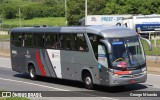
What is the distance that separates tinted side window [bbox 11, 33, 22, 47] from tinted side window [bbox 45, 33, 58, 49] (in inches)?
123

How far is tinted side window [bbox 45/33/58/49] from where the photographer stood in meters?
21.5

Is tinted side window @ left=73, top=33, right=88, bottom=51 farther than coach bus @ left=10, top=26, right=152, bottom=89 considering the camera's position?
Yes

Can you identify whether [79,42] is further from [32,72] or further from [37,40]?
[32,72]

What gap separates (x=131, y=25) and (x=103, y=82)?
4648cm

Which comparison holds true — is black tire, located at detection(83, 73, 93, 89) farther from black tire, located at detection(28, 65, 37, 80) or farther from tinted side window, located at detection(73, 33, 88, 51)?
black tire, located at detection(28, 65, 37, 80)

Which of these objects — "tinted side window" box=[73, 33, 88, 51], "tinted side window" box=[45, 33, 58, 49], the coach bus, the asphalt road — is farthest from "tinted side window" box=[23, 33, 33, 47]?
"tinted side window" box=[73, 33, 88, 51]

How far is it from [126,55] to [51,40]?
506 centimetres

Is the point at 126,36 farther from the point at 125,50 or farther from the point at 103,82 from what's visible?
the point at 103,82

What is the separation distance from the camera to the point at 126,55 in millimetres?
17922

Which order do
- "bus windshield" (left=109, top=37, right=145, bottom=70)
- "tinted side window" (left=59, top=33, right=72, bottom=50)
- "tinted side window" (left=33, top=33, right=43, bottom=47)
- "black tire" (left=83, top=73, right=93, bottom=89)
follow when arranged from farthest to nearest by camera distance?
1. "tinted side window" (left=33, top=33, right=43, bottom=47)
2. "tinted side window" (left=59, top=33, right=72, bottom=50)
3. "black tire" (left=83, top=73, right=93, bottom=89)
4. "bus windshield" (left=109, top=37, right=145, bottom=70)

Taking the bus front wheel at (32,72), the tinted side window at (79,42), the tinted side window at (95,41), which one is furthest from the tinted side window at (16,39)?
the tinted side window at (95,41)

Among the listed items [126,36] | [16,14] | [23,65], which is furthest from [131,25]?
[16,14]

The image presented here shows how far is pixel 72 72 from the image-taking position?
20.2 metres

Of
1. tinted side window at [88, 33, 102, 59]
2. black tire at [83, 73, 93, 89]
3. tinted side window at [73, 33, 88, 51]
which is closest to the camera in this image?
tinted side window at [88, 33, 102, 59]
